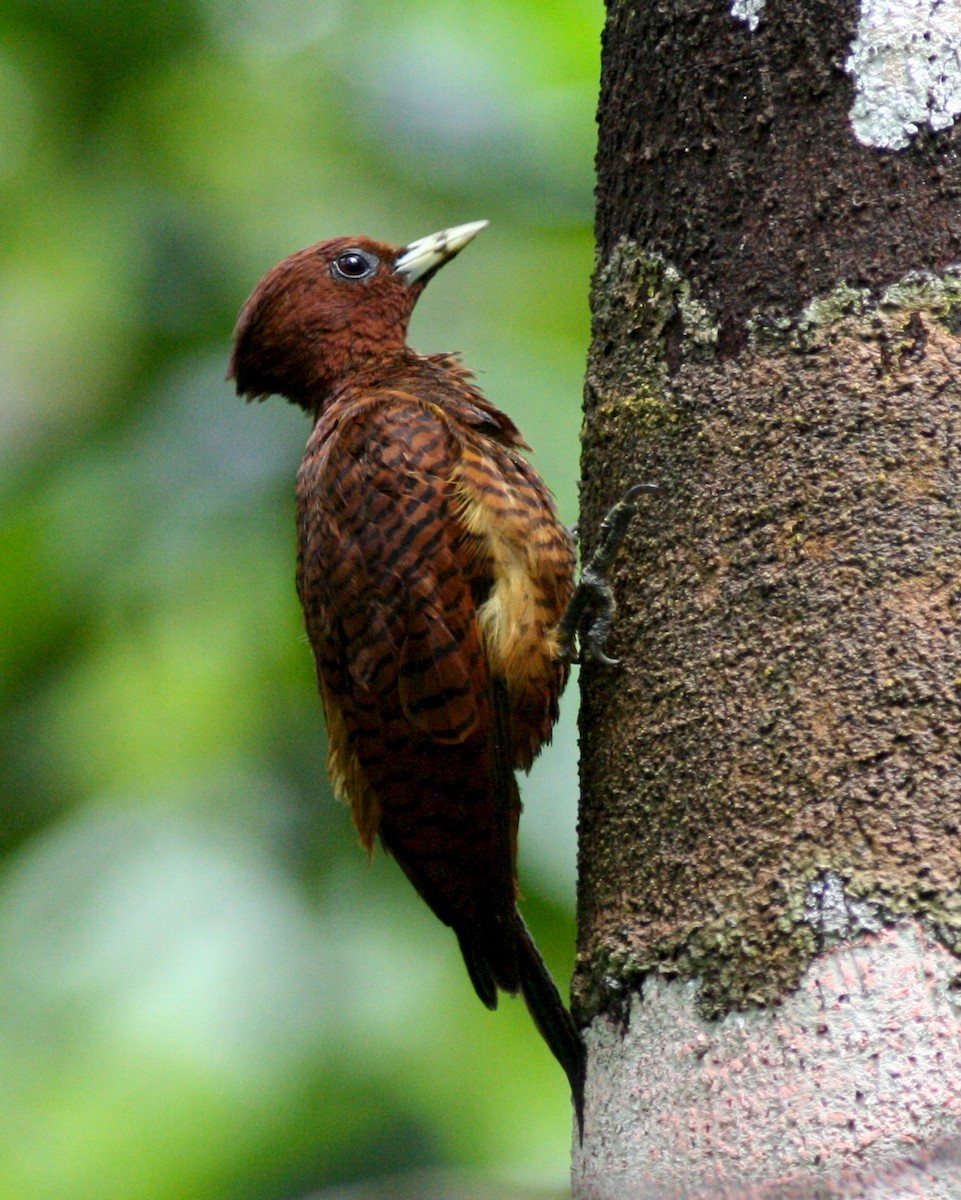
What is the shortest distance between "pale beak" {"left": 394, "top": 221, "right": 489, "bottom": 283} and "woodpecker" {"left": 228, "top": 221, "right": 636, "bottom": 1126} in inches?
30.3

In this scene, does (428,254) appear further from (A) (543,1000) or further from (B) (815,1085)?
(B) (815,1085)

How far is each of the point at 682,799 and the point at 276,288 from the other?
6.97 ft

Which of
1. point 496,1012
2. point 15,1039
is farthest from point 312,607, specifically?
point 15,1039

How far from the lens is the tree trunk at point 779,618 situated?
6.19 feet

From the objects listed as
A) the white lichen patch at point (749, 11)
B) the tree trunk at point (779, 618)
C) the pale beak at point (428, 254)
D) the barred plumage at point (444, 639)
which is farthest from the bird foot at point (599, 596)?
the pale beak at point (428, 254)

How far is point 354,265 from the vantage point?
398 cm

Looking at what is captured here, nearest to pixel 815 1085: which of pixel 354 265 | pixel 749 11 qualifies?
pixel 749 11

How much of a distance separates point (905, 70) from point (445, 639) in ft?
4.31

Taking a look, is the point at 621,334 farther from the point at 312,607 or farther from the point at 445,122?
the point at 445,122

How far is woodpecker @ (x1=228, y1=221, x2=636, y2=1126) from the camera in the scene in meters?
3.05

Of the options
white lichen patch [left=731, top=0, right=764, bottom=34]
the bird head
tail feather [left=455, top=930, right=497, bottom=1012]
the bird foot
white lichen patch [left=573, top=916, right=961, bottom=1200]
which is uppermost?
white lichen patch [left=731, top=0, right=764, bottom=34]

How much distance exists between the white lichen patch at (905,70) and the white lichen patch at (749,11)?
0.51ft

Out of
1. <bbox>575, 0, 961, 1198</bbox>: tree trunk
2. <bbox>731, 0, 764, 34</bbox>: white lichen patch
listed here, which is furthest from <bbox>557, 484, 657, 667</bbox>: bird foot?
<bbox>731, 0, 764, 34</bbox>: white lichen patch

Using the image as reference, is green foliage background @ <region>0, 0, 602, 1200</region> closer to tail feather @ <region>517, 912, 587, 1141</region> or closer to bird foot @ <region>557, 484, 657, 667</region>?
tail feather @ <region>517, 912, 587, 1141</region>
